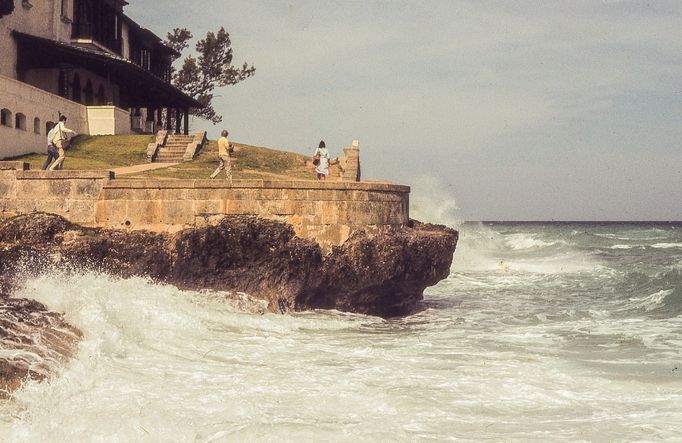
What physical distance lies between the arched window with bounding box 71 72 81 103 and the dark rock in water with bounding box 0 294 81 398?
73.3 feet

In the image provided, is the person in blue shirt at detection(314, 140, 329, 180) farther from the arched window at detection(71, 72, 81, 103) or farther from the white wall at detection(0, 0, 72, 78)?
the arched window at detection(71, 72, 81, 103)

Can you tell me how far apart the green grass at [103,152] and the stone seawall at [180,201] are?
548 centimetres

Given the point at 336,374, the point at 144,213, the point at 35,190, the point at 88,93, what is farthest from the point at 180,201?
the point at 88,93

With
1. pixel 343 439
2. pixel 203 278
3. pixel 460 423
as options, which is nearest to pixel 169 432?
pixel 343 439

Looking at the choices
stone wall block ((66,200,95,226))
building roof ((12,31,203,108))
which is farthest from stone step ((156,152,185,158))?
stone wall block ((66,200,95,226))

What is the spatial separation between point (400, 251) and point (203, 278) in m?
3.48

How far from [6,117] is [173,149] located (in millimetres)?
4794

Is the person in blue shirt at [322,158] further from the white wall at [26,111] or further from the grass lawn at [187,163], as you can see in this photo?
the white wall at [26,111]

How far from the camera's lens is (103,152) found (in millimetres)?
24641

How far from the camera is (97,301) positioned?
12.4m

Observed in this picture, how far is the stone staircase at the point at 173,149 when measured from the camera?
2461 centimetres

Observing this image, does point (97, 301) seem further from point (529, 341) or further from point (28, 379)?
point (529, 341)

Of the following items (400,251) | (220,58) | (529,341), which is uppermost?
(220,58)

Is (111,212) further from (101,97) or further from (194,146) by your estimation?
(101,97)
